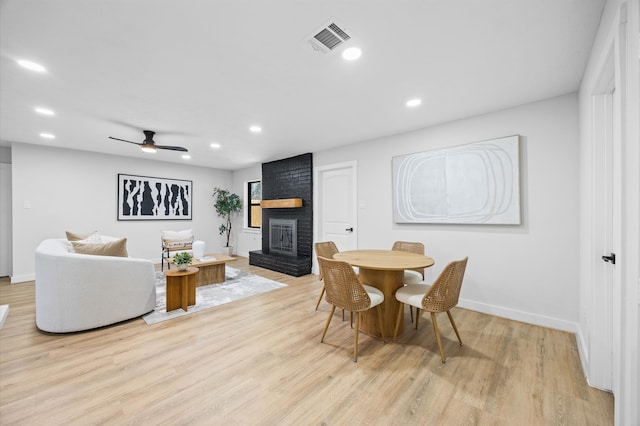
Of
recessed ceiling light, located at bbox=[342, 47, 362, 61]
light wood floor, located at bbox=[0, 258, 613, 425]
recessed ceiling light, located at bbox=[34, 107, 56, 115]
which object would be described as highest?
recessed ceiling light, located at bbox=[34, 107, 56, 115]

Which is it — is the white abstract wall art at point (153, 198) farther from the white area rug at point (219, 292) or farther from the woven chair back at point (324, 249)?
the woven chair back at point (324, 249)

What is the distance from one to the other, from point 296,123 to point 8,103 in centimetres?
324

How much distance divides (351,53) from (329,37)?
0.26 m

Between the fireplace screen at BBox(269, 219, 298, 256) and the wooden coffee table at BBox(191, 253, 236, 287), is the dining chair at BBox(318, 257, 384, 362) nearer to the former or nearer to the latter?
the wooden coffee table at BBox(191, 253, 236, 287)

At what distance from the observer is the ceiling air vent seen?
1662 millimetres

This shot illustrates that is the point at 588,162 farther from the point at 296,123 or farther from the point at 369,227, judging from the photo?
the point at 296,123

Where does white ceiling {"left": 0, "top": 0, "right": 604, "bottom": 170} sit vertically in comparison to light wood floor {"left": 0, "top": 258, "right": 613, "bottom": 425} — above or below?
above

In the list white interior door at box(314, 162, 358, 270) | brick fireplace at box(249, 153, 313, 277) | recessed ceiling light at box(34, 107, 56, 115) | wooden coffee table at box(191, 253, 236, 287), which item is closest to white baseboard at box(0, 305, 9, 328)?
wooden coffee table at box(191, 253, 236, 287)

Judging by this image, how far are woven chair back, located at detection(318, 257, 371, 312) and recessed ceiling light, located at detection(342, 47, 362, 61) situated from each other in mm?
1620

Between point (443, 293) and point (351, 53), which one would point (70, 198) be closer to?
point (351, 53)

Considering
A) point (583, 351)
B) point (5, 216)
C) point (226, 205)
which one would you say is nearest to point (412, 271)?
point (583, 351)

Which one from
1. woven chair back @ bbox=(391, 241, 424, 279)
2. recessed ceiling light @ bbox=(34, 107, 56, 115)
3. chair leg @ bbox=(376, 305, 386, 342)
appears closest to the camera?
chair leg @ bbox=(376, 305, 386, 342)

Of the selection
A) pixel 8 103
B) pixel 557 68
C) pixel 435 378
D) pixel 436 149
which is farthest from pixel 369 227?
pixel 8 103

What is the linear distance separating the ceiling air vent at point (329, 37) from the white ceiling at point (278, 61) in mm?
60
